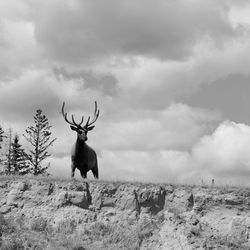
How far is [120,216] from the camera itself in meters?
22.7

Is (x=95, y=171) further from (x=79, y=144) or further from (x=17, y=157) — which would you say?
(x=17, y=157)

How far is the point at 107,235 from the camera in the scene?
858 inches

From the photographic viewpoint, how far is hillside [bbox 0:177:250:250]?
21344mm

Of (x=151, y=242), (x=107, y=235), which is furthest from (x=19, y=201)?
(x=151, y=242)

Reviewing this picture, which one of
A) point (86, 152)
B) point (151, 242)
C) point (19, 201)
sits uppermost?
point (86, 152)

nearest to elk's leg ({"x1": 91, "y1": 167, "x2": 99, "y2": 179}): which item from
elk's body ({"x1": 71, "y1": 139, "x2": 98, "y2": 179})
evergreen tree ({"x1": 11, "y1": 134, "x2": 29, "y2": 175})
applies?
elk's body ({"x1": 71, "y1": 139, "x2": 98, "y2": 179})

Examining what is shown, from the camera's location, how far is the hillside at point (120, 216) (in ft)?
70.0

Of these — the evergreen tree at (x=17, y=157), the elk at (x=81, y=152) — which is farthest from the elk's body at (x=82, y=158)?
the evergreen tree at (x=17, y=157)

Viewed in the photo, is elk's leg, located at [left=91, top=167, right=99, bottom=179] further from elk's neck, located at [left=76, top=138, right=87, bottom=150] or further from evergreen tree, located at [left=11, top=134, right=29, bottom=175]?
evergreen tree, located at [left=11, top=134, right=29, bottom=175]

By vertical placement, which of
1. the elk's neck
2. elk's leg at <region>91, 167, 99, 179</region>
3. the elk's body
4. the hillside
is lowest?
the hillside

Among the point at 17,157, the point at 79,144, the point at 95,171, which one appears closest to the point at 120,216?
the point at 79,144

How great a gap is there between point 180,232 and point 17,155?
4037 centimetres

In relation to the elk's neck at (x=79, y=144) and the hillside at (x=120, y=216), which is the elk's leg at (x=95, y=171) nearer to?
the elk's neck at (x=79, y=144)

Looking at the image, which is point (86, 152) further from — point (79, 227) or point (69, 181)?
point (79, 227)
